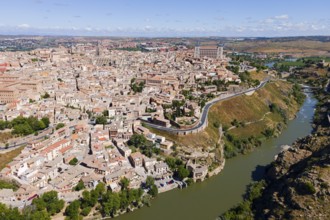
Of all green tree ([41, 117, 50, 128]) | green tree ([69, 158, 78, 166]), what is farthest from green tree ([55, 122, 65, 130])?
green tree ([69, 158, 78, 166])

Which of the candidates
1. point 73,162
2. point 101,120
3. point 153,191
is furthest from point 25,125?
point 153,191

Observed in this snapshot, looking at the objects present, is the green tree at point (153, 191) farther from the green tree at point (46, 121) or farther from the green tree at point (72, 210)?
the green tree at point (46, 121)

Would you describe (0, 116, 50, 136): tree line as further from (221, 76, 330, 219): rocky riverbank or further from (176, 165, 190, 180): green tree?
(221, 76, 330, 219): rocky riverbank

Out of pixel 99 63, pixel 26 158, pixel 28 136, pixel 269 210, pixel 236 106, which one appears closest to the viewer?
pixel 269 210

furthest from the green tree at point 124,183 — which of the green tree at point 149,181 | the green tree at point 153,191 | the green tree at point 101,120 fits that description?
the green tree at point 101,120

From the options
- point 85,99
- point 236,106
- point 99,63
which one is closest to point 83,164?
point 85,99

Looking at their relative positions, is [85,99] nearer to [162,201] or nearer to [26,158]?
[26,158]
